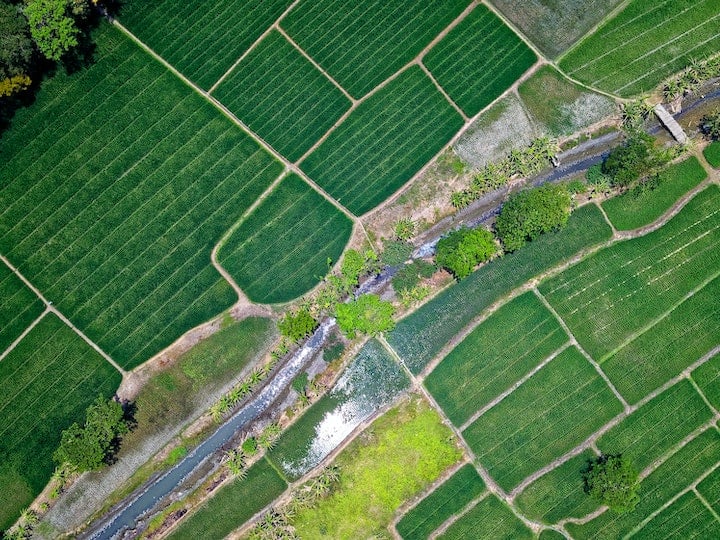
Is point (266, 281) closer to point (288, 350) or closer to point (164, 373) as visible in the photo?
point (288, 350)

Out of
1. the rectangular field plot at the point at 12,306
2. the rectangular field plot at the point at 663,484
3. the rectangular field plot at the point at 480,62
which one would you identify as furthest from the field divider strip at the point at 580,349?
the rectangular field plot at the point at 12,306

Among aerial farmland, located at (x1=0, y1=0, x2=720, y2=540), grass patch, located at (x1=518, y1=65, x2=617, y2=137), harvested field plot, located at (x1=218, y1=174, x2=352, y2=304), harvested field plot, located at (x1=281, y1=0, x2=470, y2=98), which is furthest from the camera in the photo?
grass patch, located at (x1=518, y1=65, x2=617, y2=137)

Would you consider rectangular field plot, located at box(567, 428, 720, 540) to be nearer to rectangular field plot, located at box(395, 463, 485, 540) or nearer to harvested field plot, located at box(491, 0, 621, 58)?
rectangular field plot, located at box(395, 463, 485, 540)

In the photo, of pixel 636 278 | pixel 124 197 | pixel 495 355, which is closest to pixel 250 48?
pixel 124 197

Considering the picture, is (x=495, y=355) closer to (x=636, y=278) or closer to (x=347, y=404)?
(x=347, y=404)

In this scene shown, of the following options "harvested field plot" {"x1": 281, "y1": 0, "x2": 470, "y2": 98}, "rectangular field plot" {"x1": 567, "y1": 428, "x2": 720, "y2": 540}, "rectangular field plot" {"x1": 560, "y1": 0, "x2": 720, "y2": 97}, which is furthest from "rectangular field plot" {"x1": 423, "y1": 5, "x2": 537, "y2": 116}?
"rectangular field plot" {"x1": 567, "y1": 428, "x2": 720, "y2": 540}

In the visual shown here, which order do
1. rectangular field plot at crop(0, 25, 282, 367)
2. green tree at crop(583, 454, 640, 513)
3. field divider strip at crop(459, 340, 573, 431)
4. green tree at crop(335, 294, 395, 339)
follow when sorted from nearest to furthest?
green tree at crop(583, 454, 640, 513), green tree at crop(335, 294, 395, 339), rectangular field plot at crop(0, 25, 282, 367), field divider strip at crop(459, 340, 573, 431)

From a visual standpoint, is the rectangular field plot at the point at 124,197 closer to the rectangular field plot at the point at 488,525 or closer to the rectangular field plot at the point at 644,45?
the rectangular field plot at the point at 488,525
